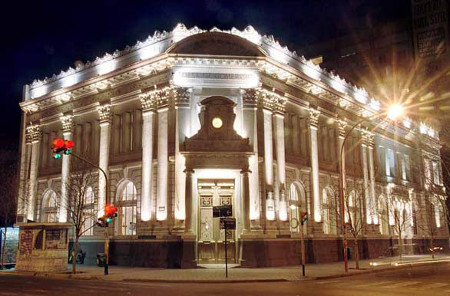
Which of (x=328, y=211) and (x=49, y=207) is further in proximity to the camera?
(x=49, y=207)

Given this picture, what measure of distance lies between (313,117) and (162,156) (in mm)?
14147

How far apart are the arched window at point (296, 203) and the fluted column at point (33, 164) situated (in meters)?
22.4

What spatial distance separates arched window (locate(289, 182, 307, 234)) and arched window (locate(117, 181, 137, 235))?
11.9 metres

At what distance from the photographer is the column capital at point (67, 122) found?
133ft

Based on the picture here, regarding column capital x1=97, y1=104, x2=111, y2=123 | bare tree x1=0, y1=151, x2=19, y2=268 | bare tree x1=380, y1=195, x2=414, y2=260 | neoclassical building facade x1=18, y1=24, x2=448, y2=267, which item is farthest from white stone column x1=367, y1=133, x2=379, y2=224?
bare tree x1=0, y1=151, x2=19, y2=268

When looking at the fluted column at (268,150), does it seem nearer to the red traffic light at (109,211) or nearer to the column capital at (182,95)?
the column capital at (182,95)

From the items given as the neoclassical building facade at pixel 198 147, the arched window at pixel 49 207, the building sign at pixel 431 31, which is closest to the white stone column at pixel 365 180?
the neoclassical building facade at pixel 198 147

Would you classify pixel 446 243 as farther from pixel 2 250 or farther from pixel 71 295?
pixel 71 295

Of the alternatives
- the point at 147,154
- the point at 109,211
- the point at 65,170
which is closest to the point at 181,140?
the point at 147,154

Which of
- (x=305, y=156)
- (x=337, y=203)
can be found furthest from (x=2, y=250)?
(x=337, y=203)

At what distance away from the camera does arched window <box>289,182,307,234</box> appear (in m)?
37.0

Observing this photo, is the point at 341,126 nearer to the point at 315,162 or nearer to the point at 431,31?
the point at 315,162

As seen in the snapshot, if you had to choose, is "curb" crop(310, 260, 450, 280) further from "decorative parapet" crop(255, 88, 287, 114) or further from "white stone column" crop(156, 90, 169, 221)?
"decorative parapet" crop(255, 88, 287, 114)

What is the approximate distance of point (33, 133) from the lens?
4400 cm
